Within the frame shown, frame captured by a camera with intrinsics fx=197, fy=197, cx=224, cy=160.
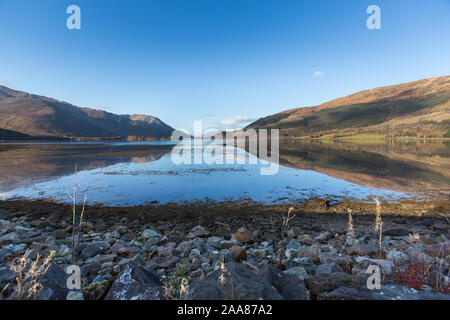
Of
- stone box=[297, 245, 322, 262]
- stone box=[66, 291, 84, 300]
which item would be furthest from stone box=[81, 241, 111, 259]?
stone box=[297, 245, 322, 262]

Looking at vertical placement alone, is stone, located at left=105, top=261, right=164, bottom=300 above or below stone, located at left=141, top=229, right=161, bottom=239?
above

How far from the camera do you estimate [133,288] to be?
10.8 feet

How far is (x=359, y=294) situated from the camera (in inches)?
126

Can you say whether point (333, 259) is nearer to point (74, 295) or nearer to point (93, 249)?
point (74, 295)

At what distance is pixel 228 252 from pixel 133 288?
279 centimetres

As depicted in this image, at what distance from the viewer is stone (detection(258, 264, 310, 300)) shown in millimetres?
3292

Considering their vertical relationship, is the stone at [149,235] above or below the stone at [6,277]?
below

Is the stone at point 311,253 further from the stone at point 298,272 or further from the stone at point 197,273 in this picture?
the stone at point 197,273

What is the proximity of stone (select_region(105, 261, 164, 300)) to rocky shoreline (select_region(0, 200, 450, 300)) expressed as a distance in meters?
0.02

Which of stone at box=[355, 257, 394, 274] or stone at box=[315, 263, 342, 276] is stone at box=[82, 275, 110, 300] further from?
stone at box=[355, 257, 394, 274]

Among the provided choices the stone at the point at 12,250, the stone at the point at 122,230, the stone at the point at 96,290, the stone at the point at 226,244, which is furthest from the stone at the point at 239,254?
the stone at the point at 12,250

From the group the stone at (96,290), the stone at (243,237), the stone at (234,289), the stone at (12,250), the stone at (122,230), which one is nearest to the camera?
the stone at (234,289)

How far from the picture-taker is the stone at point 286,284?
3.29 metres

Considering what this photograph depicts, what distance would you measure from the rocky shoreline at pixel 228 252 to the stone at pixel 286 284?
2 centimetres
